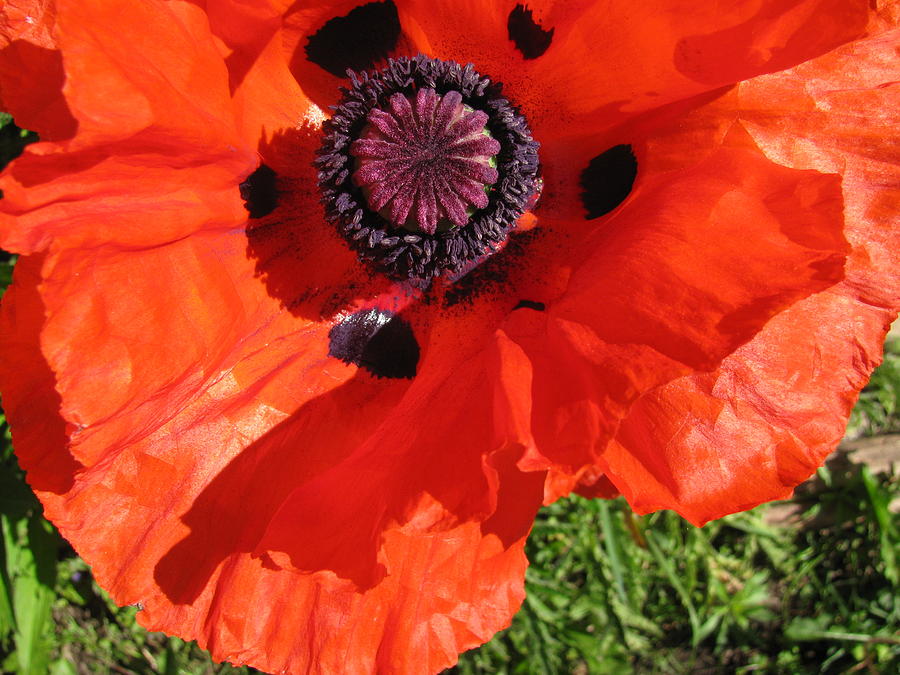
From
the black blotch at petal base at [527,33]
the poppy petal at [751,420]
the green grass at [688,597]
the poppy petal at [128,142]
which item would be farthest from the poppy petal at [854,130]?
the green grass at [688,597]

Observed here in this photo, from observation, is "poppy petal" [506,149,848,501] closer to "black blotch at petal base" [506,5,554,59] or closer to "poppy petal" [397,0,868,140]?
"poppy petal" [397,0,868,140]

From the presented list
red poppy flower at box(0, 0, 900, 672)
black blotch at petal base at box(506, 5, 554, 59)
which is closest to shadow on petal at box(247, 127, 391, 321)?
red poppy flower at box(0, 0, 900, 672)

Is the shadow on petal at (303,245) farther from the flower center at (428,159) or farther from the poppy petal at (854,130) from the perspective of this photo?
Answer: the poppy petal at (854,130)

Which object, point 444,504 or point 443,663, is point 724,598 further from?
point 444,504

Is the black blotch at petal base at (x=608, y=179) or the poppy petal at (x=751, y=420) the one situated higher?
the black blotch at petal base at (x=608, y=179)

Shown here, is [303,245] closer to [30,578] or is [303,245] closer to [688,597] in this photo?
[30,578]

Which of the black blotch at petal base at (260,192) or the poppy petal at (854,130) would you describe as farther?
the black blotch at petal base at (260,192)

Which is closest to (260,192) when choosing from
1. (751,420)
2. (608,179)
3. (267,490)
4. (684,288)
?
(267,490)

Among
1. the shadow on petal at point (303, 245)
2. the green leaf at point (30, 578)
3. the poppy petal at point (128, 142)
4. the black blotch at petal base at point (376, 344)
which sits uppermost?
the poppy petal at point (128, 142)
